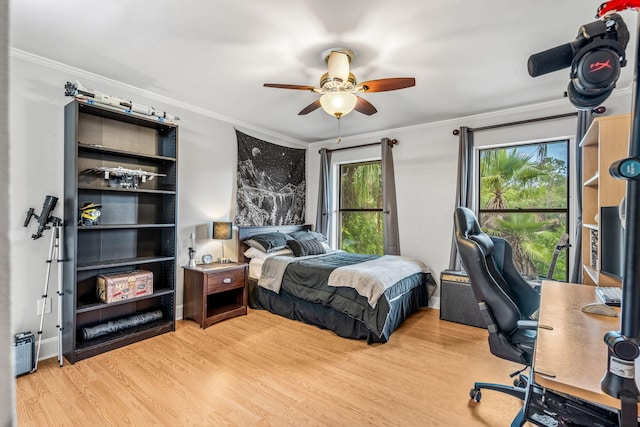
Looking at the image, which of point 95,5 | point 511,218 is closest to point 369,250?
Result: point 511,218

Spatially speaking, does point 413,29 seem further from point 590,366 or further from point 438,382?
point 438,382

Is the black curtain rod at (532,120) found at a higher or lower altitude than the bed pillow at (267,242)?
higher

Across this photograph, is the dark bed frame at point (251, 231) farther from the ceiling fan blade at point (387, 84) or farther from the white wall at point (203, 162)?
the ceiling fan blade at point (387, 84)

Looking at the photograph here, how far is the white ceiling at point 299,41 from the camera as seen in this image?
1.90 m

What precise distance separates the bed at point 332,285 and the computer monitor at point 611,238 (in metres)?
1.61

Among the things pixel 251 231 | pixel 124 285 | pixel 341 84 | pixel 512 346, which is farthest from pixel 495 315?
pixel 251 231

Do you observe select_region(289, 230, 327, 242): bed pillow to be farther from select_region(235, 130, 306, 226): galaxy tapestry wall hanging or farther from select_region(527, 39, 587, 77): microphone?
select_region(527, 39, 587, 77): microphone

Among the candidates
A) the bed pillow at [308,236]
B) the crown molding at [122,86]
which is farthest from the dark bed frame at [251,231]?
the crown molding at [122,86]

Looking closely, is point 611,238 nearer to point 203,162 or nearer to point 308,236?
point 308,236

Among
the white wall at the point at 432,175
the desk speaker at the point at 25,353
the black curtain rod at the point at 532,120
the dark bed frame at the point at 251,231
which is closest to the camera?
the desk speaker at the point at 25,353

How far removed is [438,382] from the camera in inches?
89.7

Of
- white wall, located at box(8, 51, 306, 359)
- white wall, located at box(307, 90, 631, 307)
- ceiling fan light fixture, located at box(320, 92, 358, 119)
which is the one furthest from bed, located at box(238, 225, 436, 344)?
white wall, located at box(8, 51, 306, 359)

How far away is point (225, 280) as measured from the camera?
11.4 ft

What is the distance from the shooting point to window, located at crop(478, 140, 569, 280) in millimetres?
3445
